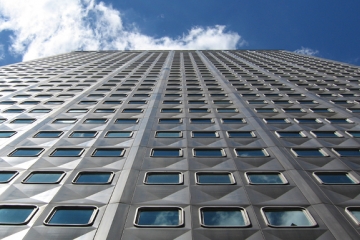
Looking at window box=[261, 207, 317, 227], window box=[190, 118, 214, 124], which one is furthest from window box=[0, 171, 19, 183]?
window box=[261, 207, 317, 227]

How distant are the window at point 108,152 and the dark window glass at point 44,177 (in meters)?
2.70

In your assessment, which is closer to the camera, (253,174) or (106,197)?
(106,197)

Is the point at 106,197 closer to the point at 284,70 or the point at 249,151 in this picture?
the point at 249,151

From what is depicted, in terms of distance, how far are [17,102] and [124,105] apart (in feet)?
35.9

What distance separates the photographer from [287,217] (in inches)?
512

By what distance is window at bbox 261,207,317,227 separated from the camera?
1252 centimetres

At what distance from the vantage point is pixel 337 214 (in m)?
12.9

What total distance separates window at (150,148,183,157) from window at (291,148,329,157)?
7.22 metres

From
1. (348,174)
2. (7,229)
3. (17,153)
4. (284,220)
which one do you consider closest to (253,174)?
(284,220)

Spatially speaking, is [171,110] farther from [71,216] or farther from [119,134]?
[71,216]

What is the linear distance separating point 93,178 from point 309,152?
13262mm

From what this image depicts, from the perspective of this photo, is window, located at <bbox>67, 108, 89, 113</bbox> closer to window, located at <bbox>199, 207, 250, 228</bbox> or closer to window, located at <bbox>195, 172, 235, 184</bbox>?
window, located at <bbox>195, 172, 235, 184</bbox>

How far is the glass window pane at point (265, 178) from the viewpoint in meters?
15.7

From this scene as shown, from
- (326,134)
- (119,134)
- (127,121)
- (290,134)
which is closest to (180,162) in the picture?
(119,134)
